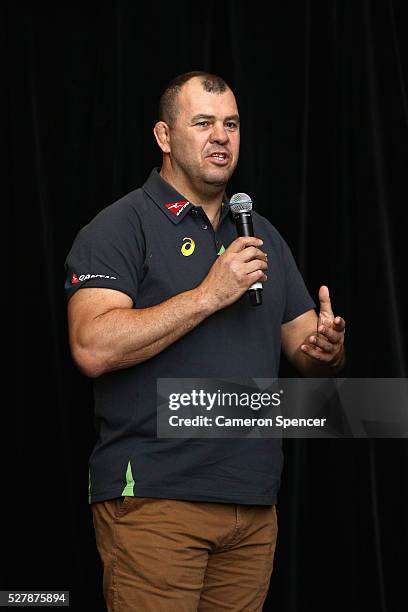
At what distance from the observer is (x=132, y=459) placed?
6.52 feet

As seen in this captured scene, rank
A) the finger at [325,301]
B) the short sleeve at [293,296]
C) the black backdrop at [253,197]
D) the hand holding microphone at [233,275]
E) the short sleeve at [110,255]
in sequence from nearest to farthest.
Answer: the hand holding microphone at [233,275] < the short sleeve at [110,255] < the finger at [325,301] < the short sleeve at [293,296] < the black backdrop at [253,197]

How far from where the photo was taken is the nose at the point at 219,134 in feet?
7.30

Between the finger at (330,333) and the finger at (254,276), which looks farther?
the finger at (330,333)

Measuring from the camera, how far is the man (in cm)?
196

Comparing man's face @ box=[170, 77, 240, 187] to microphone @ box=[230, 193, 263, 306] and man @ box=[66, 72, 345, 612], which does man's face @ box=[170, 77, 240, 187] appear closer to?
man @ box=[66, 72, 345, 612]

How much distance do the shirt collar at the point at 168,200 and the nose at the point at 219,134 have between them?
0.53 ft

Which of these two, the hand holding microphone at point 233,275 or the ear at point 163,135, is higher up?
the ear at point 163,135

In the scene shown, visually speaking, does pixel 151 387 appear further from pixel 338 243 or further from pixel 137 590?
pixel 338 243

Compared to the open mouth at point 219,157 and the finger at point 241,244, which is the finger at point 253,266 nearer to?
the finger at point 241,244

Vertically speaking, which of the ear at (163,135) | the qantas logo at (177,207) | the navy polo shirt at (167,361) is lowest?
the navy polo shirt at (167,361)

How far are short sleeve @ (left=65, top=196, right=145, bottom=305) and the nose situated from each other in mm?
288

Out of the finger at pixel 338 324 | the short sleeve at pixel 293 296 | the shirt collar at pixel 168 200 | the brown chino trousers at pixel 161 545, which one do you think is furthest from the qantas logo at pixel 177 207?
the brown chino trousers at pixel 161 545

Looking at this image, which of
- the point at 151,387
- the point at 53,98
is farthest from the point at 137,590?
the point at 53,98

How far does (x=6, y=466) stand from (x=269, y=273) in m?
1.17
